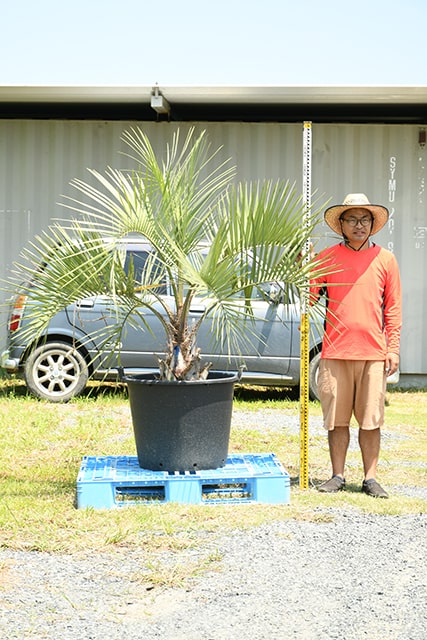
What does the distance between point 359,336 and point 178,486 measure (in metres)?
1.48

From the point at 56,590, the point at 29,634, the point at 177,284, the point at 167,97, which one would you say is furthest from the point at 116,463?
the point at 167,97

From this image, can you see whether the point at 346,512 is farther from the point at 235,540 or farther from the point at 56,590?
the point at 56,590

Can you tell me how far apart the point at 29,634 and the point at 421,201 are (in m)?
10.3

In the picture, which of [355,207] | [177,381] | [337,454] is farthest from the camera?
[337,454]

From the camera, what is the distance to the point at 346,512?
5656 millimetres

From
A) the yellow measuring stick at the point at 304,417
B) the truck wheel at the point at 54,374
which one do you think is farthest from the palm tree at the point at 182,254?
the truck wheel at the point at 54,374

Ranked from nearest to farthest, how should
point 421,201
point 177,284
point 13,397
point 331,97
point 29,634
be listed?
point 29,634
point 177,284
point 13,397
point 331,97
point 421,201

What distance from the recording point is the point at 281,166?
42.9ft

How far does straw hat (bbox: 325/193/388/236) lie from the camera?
20.2ft

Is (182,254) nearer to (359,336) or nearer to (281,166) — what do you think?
(359,336)

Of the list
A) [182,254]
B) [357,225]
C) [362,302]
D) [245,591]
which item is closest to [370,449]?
[362,302]

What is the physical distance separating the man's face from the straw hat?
0.13ft

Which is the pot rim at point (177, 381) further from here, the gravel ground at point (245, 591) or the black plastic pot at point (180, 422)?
the gravel ground at point (245, 591)

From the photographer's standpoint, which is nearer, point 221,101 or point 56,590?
point 56,590
